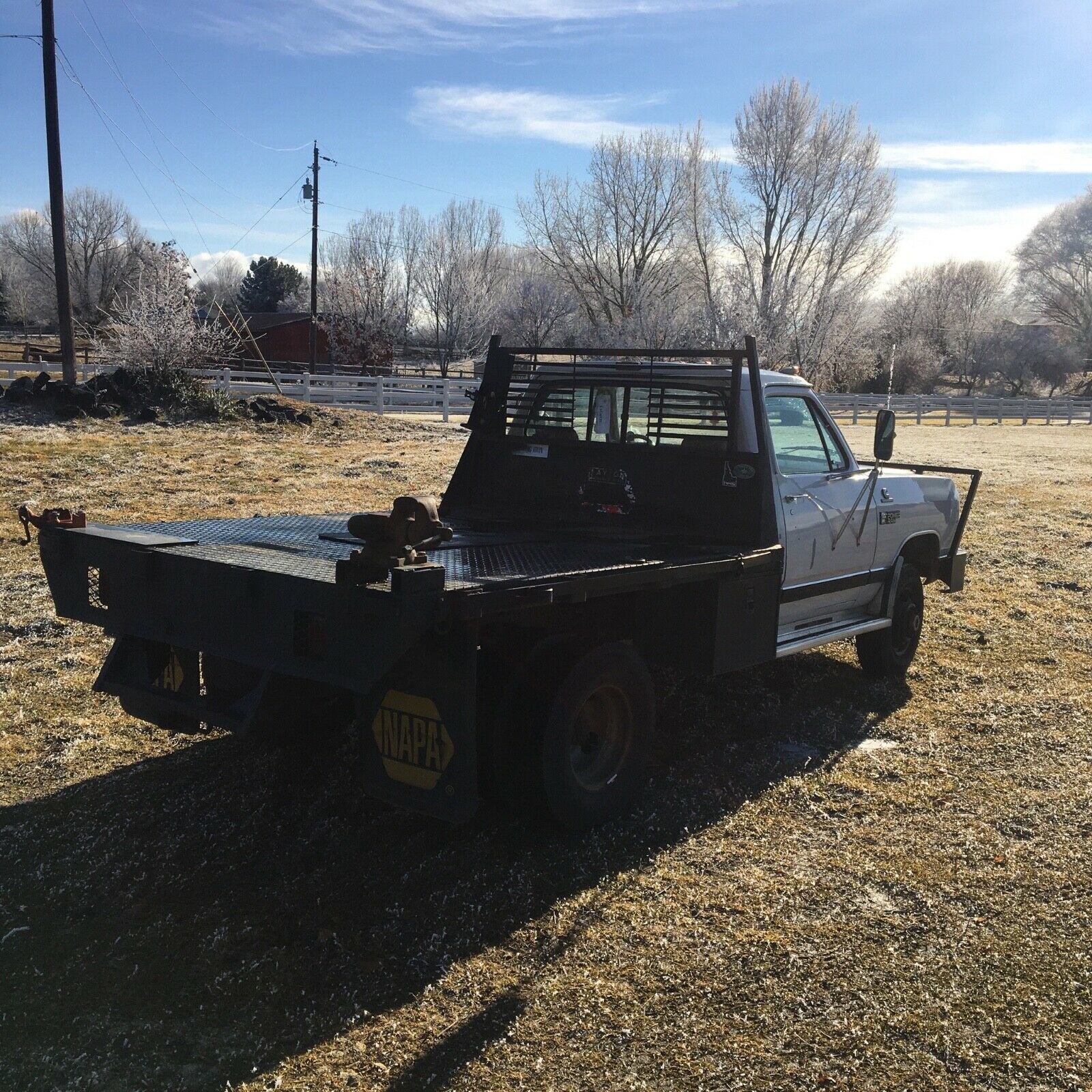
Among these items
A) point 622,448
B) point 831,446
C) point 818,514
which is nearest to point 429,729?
point 622,448

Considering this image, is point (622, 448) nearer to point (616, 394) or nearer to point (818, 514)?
point (616, 394)

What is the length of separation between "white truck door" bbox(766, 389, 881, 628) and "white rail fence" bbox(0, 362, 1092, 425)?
9006mm

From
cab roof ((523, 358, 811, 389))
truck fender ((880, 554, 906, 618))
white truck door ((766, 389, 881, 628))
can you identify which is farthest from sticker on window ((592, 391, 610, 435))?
truck fender ((880, 554, 906, 618))

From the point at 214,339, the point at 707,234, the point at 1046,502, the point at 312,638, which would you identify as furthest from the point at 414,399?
the point at 312,638

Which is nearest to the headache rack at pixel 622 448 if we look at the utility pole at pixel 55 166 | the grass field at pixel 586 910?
the grass field at pixel 586 910

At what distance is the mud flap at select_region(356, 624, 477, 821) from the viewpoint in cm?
374

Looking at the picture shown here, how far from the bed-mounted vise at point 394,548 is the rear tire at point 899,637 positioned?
4090 millimetres

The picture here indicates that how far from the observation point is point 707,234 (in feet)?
153

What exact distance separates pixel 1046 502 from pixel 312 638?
47.4ft

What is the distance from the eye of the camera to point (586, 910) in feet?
12.9

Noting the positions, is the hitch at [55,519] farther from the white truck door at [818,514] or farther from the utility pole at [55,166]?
the utility pole at [55,166]

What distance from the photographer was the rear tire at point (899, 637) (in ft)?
22.6

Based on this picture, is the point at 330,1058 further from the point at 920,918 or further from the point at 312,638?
the point at 920,918

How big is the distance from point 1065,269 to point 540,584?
78.6m
